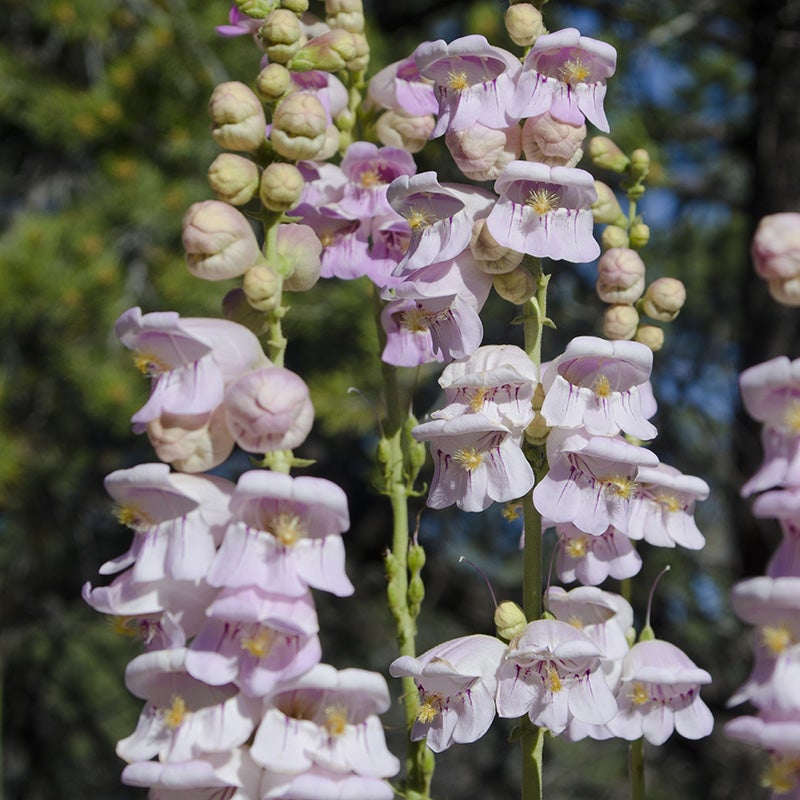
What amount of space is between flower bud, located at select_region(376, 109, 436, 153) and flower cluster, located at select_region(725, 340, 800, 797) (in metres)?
0.45

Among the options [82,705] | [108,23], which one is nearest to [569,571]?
[108,23]

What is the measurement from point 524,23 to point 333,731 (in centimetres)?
49

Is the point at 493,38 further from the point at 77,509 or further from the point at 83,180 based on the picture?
the point at 77,509

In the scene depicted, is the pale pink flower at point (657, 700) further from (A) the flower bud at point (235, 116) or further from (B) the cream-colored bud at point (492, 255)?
(A) the flower bud at point (235, 116)

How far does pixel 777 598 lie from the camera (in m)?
0.57

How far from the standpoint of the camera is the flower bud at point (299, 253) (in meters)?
0.80

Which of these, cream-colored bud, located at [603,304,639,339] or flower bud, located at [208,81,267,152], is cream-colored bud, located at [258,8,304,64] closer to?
flower bud, located at [208,81,267,152]

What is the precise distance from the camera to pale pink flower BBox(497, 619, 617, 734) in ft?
2.49

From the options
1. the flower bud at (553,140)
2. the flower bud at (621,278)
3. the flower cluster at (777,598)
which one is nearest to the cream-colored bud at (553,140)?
the flower bud at (553,140)

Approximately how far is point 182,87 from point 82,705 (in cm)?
179

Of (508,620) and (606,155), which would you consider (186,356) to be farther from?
(606,155)

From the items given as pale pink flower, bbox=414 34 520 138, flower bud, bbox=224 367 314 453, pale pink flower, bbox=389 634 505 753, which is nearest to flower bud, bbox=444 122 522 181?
pale pink flower, bbox=414 34 520 138

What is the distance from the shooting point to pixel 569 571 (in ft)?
2.92

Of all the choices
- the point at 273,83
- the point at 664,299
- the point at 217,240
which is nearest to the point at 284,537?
the point at 217,240
